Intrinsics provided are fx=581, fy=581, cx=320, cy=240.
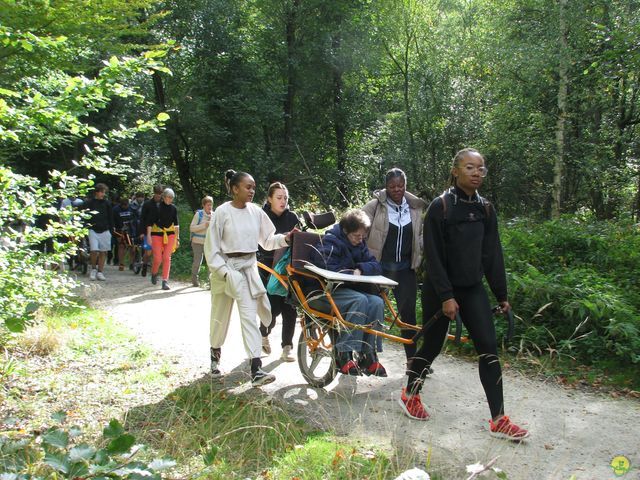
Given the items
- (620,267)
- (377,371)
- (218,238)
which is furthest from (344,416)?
(620,267)

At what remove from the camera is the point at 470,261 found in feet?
15.4

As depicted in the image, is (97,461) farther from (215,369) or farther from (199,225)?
(199,225)

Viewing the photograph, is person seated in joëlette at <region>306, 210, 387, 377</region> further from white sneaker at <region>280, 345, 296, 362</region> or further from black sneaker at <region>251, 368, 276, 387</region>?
white sneaker at <region>280, 345, 296, 362</region>

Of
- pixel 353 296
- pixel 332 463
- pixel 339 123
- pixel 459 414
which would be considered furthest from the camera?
pixel 339 123

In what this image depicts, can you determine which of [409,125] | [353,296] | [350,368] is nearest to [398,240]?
[353,296]

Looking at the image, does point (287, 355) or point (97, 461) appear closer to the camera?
point (97, 461)

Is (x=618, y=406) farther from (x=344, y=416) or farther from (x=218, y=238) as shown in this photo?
(x=218, y=238)

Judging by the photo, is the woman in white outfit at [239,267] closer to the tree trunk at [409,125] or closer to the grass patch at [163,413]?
the grass patch at [163,413]

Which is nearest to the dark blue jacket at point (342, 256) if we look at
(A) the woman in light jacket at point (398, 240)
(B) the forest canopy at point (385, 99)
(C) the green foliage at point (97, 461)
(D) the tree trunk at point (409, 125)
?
(A) the woman in light jacket at point (398, 240)

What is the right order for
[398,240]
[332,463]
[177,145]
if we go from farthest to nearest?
[177,145] < [398,240] < [332,463]

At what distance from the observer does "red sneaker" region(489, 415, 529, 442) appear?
14.5ft

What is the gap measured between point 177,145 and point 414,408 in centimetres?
2037

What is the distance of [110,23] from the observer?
890cm

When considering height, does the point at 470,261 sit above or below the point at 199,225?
below
